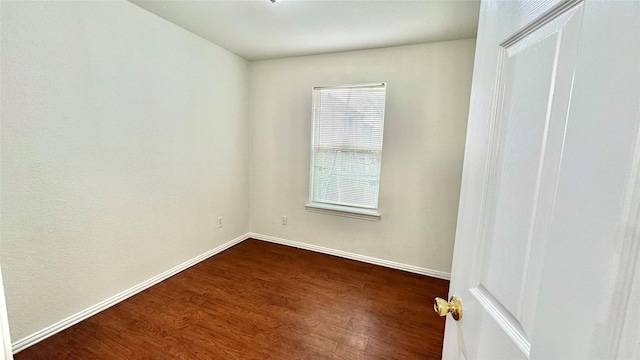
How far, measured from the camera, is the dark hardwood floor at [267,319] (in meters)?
1.67

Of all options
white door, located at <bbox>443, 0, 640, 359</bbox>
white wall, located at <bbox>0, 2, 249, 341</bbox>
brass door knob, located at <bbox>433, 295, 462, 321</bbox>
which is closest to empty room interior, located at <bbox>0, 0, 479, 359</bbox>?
white wall, located at <bbox>0, 2, 249, 341</bbox>

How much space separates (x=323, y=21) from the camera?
221 cm

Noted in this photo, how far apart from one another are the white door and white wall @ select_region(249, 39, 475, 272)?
2.04 m

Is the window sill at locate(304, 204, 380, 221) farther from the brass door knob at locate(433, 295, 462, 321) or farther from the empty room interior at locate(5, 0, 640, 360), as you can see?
the brass door knob at locate(433, 295, 462, 321)

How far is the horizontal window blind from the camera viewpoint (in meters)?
2.88

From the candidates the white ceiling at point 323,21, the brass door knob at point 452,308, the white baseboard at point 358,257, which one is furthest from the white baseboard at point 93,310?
the brass door knob at point 452,308

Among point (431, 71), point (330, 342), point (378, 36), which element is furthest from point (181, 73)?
point (330, 342)

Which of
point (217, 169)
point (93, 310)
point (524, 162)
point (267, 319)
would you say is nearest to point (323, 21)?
point (217, 169)

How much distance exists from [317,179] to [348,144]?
60 cm

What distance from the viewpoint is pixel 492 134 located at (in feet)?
2.02

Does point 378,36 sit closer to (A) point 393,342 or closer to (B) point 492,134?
(B) point 492,134

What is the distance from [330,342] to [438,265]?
1542 millimetres

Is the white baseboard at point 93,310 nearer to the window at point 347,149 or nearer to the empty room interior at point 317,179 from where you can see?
the empty room interior at point 317,179

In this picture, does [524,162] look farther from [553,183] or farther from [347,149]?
[347,149]
